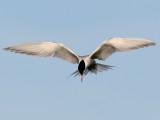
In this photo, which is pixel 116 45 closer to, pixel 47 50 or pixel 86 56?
pixel 86 56

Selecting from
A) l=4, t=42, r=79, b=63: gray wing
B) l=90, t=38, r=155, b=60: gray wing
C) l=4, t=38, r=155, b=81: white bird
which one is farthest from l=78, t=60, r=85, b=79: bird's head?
l=4, t=42, r=79, b=63: gray wing

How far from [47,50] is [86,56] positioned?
1.18m

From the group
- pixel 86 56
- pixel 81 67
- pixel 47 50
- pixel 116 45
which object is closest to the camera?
pixel 116 45

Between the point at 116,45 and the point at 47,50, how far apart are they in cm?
212

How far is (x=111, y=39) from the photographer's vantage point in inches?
587

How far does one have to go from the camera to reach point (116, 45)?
1490 centimetres

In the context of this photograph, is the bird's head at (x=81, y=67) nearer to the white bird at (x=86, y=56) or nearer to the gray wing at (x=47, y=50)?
the white bird at (x=86, y=56)

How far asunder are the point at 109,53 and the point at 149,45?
160cm

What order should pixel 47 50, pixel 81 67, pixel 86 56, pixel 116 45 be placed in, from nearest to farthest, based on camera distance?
1. pixel 116 45
2. pixel 81 67
3. pixel 86 56
4. pixel 47 50

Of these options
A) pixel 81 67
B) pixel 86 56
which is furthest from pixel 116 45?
pixel 81 67

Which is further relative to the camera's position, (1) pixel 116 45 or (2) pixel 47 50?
(2) pixel 47 50

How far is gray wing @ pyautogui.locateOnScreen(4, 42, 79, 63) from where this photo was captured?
1507 cm

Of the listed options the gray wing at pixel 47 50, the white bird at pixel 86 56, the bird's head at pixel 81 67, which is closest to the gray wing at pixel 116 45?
the white bird at pixel 86 56

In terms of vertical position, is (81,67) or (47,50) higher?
(47,50)
